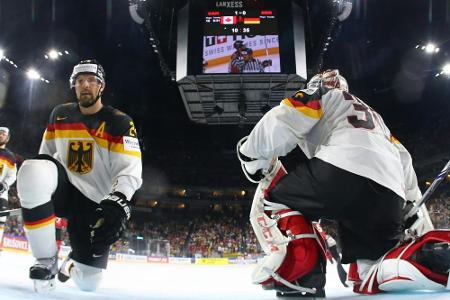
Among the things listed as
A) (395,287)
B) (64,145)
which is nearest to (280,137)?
(395,287)

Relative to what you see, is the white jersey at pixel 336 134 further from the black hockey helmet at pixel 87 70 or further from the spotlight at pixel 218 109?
the spotlight at pixel 218 109

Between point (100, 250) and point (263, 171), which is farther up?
point (263, 171)

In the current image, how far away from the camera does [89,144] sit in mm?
2262

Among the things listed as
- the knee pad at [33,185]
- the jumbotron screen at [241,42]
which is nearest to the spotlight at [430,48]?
the jumbotron screen at [241,42]

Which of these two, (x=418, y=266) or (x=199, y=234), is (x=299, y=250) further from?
(x=199, y=234)

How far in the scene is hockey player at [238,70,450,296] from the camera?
174cm

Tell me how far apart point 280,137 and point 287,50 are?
526 cm

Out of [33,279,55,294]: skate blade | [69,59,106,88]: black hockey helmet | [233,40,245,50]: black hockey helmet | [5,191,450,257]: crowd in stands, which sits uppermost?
[233,40,245,50]: black hockey helmet

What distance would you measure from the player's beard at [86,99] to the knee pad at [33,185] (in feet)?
1.54

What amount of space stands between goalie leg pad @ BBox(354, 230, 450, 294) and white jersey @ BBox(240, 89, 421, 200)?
26 centimetres

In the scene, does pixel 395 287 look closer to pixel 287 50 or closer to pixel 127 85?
pixel 287 50

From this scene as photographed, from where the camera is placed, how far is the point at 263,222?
2023mm

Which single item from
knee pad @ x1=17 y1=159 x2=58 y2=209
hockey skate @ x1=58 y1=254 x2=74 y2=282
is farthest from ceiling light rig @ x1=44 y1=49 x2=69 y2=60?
knee pad @ x1=17 y1=159 x2=58 y2=209

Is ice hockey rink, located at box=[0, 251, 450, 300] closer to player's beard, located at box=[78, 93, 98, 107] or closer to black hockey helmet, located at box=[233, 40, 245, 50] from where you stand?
player's beard, located at box=[78, 93, 98, 107]
